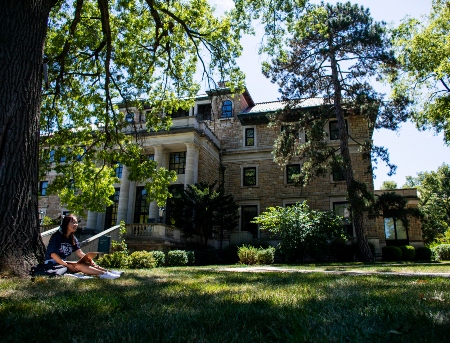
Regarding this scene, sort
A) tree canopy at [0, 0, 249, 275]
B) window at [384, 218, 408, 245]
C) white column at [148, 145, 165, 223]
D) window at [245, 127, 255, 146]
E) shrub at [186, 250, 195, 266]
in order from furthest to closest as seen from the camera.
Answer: window at [245, 127, 255, 146], window at [384, 218, 408, 245], white column at [148, 145, 165, 223], shrub at [186, 250, 195, 266], tree canopy at [0, 0, 249, 275]

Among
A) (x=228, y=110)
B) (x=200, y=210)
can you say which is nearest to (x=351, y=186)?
(x=200, y=210)

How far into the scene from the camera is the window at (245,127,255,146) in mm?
29234

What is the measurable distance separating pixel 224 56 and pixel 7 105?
8859 millimetres

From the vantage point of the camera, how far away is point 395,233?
28.2 m

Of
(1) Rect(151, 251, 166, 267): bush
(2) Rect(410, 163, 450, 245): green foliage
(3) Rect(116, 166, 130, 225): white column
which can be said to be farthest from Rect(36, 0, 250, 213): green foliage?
(2) Rect(410, 163, 450, 245): green foliage

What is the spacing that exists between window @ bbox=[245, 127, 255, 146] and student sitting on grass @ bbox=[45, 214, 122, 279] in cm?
2324

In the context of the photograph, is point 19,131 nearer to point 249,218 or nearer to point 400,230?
point 249,218

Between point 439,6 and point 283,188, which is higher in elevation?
point 439,6

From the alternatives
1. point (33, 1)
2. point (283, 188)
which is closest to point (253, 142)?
point (283, 188)

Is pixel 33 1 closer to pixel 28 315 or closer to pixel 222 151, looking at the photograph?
pixel 28 315

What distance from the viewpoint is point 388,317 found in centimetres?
258

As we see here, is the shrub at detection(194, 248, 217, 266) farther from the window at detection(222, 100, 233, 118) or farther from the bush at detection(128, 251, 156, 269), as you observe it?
the window at detection(222, 100, 233, 118)

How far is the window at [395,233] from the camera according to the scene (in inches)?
1097

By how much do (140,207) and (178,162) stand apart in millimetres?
4675
